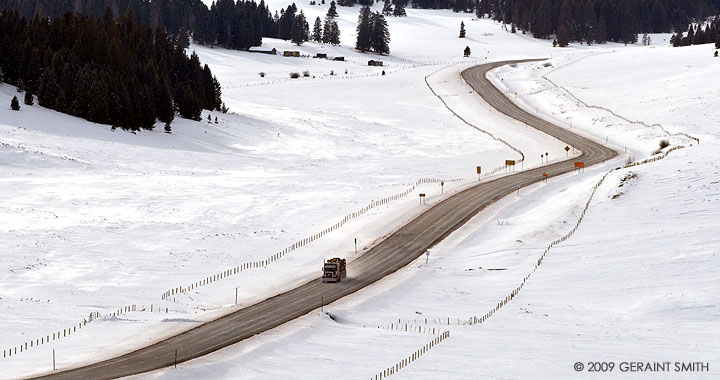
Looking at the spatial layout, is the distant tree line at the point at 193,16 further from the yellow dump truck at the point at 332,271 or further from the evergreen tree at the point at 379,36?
the yellow dump truck at the point at 332,271

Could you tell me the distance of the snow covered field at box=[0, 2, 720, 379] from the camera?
37156mm

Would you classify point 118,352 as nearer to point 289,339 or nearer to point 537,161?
point 289,339

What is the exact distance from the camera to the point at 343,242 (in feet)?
190

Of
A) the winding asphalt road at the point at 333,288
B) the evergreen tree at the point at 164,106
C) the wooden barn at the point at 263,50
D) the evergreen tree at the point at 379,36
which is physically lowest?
the winding asphalt road at the point at 333,288

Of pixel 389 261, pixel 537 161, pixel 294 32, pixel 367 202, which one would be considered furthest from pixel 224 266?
pixel 294 32

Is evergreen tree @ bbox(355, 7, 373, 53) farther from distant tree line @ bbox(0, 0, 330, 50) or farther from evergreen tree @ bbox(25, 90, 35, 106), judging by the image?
evergreen tree @ bbox(25, 90, 35, 106)

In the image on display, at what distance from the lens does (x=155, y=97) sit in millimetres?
95188

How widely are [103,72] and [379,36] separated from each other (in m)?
111

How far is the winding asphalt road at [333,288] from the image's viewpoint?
34969 mm

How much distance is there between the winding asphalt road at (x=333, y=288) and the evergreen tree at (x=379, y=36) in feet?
356

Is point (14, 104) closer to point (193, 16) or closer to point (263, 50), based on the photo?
point (263, 50)

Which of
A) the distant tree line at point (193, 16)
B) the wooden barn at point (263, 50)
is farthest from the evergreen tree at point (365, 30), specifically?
the distant tree line at point (193, 16)

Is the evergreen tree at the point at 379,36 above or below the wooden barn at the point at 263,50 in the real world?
above

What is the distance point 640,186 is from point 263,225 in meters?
25.6
